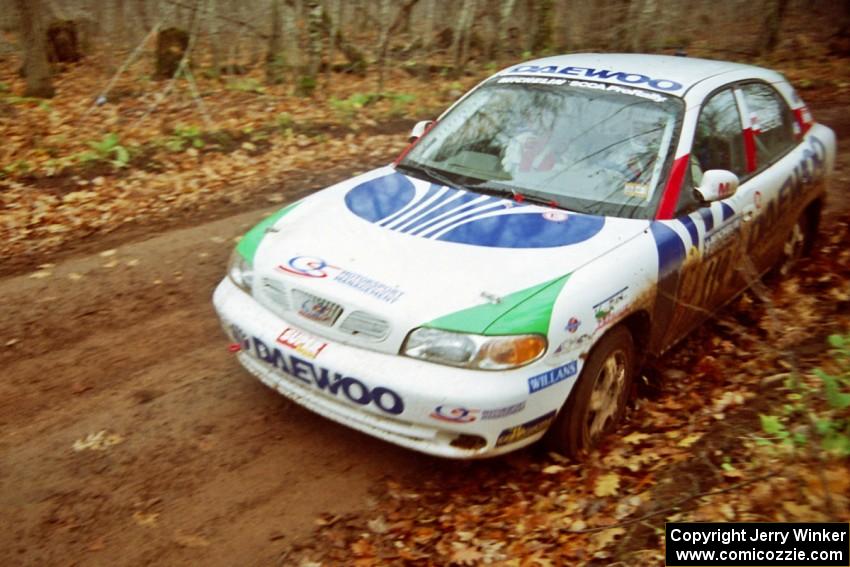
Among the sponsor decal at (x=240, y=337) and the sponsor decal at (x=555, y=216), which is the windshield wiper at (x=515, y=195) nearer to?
the sponsor decal at (x=555, y=216)

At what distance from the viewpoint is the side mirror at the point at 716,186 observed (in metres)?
4.26

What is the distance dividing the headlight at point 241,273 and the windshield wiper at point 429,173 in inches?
49.1

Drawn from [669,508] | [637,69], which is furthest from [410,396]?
[637,69]

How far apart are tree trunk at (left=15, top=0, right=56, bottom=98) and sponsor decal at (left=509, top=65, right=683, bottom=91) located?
8.07 meters

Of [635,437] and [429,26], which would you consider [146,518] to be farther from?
[429,26]

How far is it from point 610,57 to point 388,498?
3.38m

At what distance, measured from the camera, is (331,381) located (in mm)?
3609

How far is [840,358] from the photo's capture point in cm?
436

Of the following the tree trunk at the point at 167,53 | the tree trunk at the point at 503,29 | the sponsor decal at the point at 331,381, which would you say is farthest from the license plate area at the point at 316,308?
the tree trunk at the point at 503,29

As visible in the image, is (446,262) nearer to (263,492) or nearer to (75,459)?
(263,492)

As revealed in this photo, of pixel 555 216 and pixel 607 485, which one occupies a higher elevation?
pixel 555 216

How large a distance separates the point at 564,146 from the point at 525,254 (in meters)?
1.06

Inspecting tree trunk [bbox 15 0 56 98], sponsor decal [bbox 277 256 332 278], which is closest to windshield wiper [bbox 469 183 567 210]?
sponsor decal [bbox 277 256 332 278]

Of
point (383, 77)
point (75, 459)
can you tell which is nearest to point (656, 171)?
point (75, 459)
